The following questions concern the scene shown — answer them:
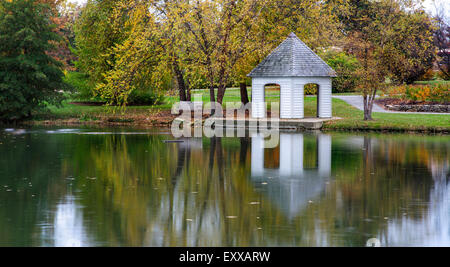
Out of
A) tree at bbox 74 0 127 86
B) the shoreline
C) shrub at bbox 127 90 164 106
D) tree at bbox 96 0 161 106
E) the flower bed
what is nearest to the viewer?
the shoreline

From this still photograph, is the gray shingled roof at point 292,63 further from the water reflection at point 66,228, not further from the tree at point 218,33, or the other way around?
the water reflection at point 66,228

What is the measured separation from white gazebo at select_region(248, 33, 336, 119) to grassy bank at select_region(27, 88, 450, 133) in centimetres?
202

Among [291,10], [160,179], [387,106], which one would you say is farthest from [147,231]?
[387,106]

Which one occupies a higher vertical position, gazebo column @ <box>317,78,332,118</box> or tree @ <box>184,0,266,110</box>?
tree @ <box>184,0,266,110</box>

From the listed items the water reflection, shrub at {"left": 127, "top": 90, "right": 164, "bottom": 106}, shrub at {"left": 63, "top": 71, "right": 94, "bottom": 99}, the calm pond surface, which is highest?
shrub at {"left": 63, "top": 71, "right": 94, "bottom": 99}

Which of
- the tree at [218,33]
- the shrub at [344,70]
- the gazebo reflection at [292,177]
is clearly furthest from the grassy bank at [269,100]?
the gazebo reflection at [292,177]

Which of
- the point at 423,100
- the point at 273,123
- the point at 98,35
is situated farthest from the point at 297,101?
the point at 98,35

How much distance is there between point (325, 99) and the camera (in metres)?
35.1

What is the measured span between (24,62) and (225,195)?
2726 centimetres

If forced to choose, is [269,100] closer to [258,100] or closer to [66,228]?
[258,100]

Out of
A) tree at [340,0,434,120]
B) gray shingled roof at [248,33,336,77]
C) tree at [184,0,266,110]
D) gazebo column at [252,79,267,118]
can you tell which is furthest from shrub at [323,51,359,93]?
tree at [184,0,266,110]

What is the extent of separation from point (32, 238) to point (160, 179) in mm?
5848

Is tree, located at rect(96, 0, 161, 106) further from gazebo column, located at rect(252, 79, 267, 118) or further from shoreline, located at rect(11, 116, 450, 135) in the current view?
gazebo column, located at rect(252, 79, 267, 118)

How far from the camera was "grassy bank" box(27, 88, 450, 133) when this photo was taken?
29.8 meters
